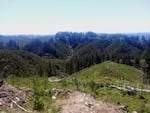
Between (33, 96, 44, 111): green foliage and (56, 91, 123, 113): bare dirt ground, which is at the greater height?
(33, 96, 44, 111): green foliage

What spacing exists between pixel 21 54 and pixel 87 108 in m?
175

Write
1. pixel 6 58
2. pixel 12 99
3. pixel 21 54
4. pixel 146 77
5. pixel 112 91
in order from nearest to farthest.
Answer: pixel 12 99 < pixel 112 91 < pixel 146 77 < pixel 6 58 < pixel 21 54

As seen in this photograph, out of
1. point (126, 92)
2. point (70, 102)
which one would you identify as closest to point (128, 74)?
point (126, 92)

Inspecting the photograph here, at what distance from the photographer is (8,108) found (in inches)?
629

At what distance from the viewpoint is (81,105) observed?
56.5ft

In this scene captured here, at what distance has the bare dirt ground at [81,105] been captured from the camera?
54.2 feet

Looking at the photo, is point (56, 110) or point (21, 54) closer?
point (56, 110)

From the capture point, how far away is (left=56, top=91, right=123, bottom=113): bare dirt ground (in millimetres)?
16533

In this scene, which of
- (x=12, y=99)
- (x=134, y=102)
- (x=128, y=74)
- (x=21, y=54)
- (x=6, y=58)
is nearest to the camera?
(x=12, y=99)

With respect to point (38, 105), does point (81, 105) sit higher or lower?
lower

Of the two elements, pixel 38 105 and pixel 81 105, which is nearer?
pixel 38 105

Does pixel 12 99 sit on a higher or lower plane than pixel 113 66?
higher

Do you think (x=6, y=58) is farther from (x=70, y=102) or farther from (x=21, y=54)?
(x=70, y=102)

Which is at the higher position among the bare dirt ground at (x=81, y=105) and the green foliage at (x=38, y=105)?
the green foliage at (x=38, y=105)
